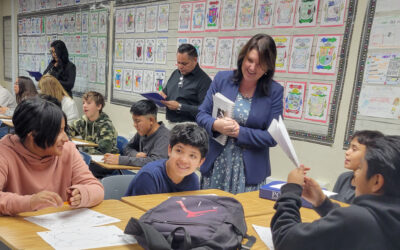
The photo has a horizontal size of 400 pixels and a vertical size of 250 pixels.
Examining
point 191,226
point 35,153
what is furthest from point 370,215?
point 35,153

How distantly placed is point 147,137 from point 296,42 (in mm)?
1608

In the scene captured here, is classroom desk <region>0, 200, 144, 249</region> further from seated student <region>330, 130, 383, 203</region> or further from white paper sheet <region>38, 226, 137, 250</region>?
seated student <region>330, 130, 383, 203</region>

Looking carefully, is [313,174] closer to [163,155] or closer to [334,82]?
[334,82]

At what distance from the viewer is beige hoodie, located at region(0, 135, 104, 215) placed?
4.21ft

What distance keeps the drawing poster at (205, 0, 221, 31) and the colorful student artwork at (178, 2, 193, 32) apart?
12.2 inches

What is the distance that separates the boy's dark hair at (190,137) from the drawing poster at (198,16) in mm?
2434

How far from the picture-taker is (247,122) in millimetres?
2084

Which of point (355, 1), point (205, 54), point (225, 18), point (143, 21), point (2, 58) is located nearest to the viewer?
point (355, 1)

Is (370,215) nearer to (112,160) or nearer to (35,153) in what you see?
(35,153)

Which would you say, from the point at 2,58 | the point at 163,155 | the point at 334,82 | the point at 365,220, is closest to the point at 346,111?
the point at 334,82

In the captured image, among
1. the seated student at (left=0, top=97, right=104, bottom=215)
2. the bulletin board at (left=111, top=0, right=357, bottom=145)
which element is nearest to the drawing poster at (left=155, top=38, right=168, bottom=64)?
the bulletin board at (left=111, top=0, right=357, bottom=145)

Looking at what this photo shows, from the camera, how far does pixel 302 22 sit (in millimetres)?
3021

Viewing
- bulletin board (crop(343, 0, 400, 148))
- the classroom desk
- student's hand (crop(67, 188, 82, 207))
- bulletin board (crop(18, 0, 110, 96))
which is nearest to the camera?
the classroom desk

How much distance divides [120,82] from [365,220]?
15.5 feet
